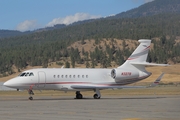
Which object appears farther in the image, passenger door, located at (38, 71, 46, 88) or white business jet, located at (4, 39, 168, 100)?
passenger door, located at (38, 71, 46, 88)

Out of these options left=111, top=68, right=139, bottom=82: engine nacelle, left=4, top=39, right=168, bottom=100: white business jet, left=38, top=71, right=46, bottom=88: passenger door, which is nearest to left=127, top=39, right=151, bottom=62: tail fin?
left=4, top=39, right=168, bottom=100: white business jet

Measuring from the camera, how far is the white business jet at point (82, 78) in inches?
1834

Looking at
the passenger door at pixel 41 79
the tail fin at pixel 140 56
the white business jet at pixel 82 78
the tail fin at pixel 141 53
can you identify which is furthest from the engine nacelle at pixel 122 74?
the passenger door at pixel 41 79

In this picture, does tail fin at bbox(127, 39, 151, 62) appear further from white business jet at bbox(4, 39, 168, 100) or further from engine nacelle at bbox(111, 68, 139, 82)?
engine nacelle at bbox(111, 68, 139, 82)

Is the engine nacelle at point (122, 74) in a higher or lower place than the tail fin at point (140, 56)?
lower

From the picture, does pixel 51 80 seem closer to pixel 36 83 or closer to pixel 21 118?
pixel 36 83

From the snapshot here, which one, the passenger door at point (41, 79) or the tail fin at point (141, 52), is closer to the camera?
the passenger door at point (41, 79)

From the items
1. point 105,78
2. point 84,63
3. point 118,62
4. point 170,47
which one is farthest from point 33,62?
point 105,78

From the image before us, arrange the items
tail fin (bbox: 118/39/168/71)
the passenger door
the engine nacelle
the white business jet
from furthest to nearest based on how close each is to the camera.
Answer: tail fin (bbox: 118/39/168/71) < the engine nacelle < the passenger door < the white business jet

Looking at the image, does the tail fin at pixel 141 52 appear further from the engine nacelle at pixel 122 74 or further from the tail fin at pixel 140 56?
the engine nacelle at pixel 122 74

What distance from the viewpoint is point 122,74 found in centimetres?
4981

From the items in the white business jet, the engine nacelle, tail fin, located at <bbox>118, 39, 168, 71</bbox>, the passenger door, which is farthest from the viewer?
tail fin, located at <bbox>118, 39, 168, 71</bbox>

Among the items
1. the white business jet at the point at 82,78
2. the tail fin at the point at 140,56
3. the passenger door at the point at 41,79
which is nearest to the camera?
the white business jet at the point at 82,78

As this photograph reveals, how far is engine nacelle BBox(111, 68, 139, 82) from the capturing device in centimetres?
4969
